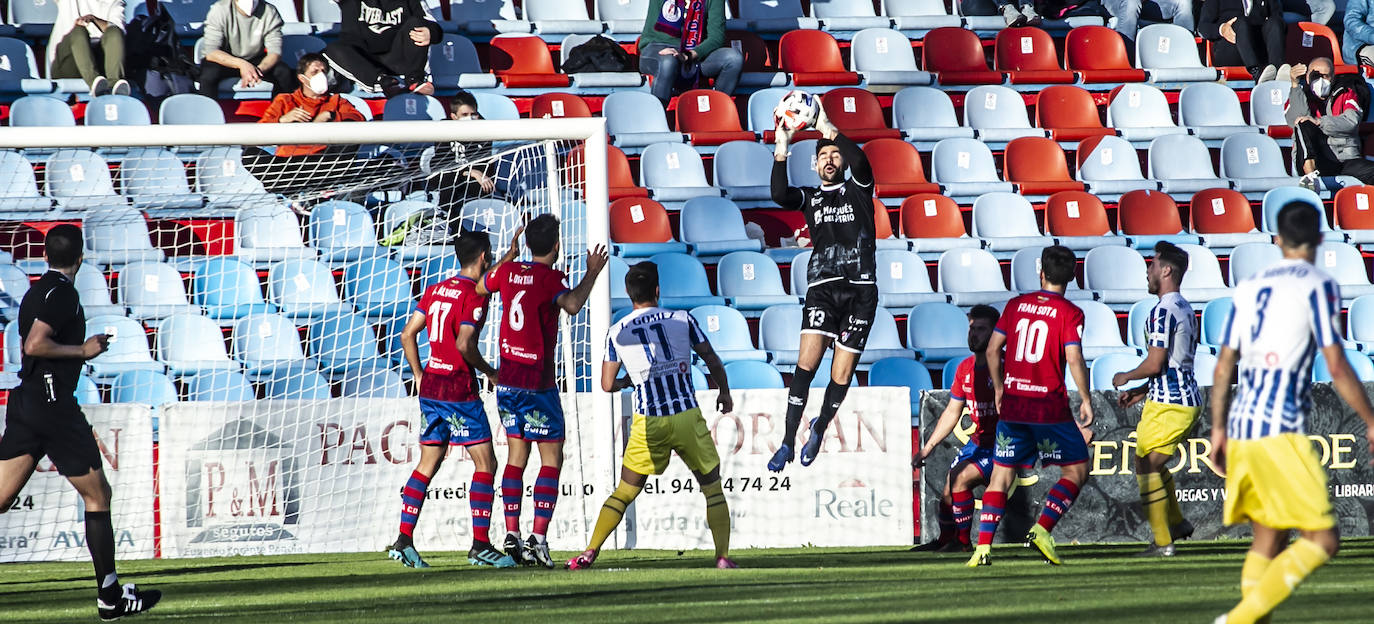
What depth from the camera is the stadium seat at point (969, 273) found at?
41.8 ft

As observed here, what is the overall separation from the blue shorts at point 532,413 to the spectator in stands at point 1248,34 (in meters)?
9.75

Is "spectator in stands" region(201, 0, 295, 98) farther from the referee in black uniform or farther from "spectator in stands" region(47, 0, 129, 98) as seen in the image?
the referee in black uniform

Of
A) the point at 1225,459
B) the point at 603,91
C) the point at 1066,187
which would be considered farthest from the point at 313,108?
the point at 1225,459

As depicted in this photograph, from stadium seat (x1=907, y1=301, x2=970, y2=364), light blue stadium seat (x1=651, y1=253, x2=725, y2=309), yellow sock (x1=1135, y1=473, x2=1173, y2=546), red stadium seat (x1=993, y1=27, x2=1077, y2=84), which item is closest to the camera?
yellow sock (x1=1135, y1=473, x2=1173, y2=546)

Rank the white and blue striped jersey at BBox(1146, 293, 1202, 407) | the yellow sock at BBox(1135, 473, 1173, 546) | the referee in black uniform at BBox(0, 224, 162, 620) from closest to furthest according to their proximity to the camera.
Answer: the referee in black uniform at BBox(0, 224, 162, 620) < the white and blue striped jersey at BBox(1146, 293, 1202, 407) < the yellow sock at BBox(1135, 473, 1173, 546)

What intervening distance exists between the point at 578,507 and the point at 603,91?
530cm

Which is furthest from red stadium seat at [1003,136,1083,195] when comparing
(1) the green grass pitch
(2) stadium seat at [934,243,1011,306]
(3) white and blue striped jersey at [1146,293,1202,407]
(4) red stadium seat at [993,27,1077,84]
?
(3) white and blue striped jersey at [1146,293,1202,407]

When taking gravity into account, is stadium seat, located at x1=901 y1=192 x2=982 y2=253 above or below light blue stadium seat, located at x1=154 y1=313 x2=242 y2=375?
above

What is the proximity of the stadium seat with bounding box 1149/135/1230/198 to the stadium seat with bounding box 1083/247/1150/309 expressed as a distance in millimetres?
1495

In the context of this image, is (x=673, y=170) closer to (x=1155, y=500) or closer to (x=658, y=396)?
(x=658, y=396)

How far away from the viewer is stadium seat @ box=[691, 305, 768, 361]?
38.5 feet

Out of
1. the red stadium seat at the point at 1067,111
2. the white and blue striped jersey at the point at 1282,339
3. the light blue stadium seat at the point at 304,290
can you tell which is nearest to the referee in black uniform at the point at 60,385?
the light blue stadium seat at the point at 304,290

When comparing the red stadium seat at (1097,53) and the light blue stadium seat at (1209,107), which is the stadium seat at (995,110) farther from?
the light blue stadium seat at (1209,107)

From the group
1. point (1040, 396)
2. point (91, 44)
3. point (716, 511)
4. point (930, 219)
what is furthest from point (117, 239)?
point (1040, 396)
